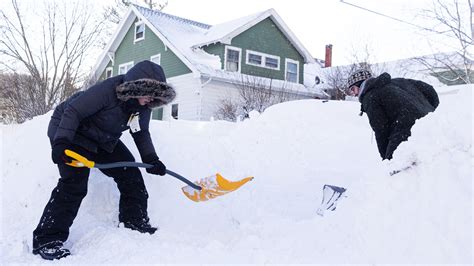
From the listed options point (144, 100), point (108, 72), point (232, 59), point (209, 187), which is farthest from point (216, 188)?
point (108, 72)

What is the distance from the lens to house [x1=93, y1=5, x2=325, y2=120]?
1546 cm

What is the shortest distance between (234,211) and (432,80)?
47.7ft

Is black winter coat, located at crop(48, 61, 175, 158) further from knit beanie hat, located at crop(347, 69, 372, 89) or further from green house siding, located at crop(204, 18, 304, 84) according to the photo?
green house siding, located at crop(204, 18, 304, 84)

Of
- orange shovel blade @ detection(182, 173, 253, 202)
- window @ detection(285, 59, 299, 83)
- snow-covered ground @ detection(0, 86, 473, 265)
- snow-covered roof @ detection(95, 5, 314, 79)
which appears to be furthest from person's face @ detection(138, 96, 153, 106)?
window @ detection(285, 59, 299, 83)

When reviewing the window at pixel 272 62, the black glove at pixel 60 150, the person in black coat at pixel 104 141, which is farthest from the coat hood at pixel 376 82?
the window at pixel 272 62

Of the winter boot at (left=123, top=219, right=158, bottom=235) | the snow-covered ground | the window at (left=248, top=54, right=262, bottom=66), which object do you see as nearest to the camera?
the snow-covered ground

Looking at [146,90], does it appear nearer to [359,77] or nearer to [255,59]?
[359,77]

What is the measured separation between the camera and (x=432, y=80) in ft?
53.1

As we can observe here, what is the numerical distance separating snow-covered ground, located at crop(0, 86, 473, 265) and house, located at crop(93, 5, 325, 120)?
9.51 metres

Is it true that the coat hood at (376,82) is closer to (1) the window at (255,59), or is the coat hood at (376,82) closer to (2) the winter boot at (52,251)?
(2) the winter boot at (52,251)

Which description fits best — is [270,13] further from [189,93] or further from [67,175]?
[67,175]

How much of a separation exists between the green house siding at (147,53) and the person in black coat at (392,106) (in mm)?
12530

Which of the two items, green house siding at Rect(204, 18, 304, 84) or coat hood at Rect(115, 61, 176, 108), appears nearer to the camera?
coat hood at Rect(115, 61, 176, 108)

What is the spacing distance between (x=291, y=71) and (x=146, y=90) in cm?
1570
